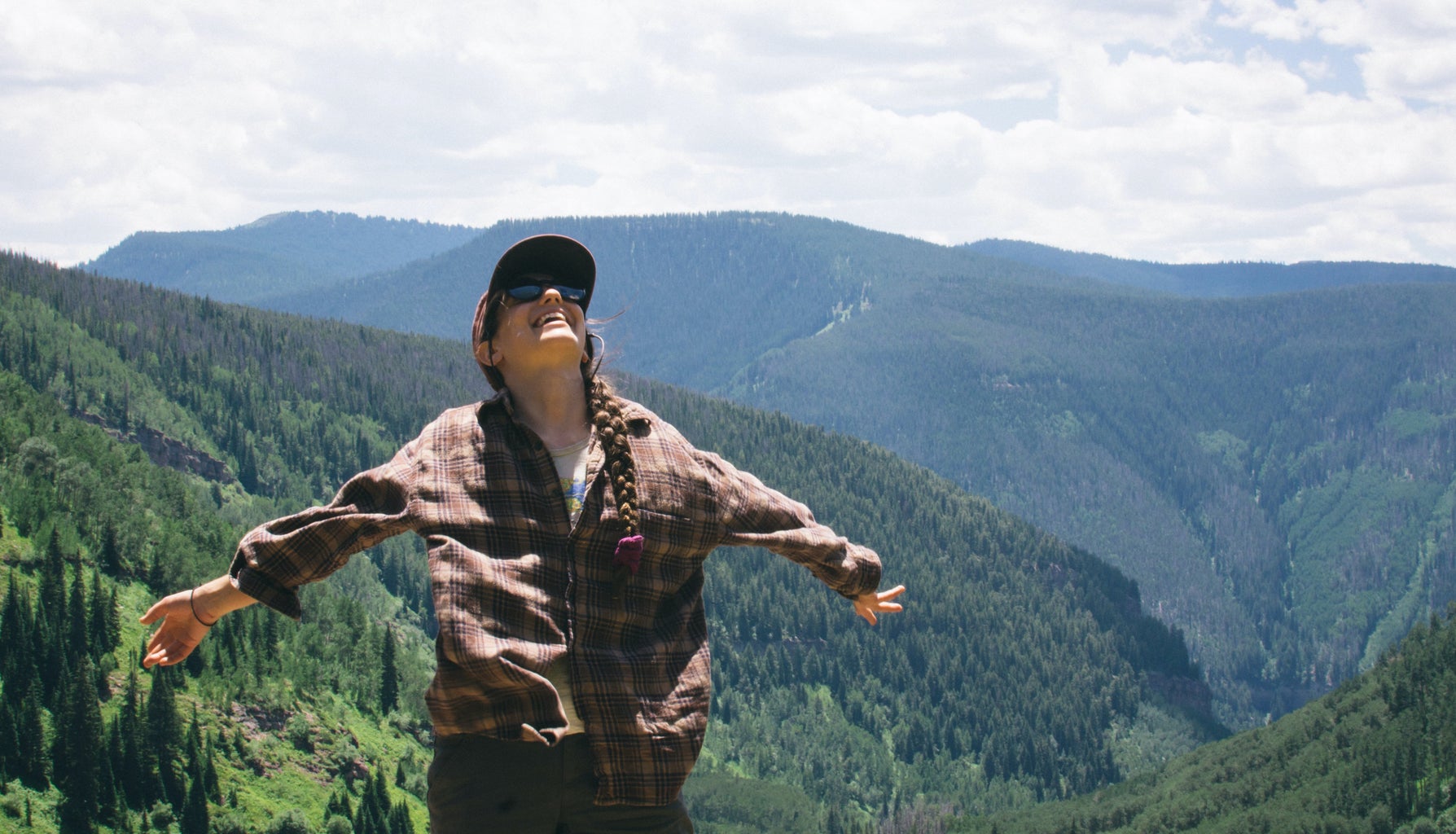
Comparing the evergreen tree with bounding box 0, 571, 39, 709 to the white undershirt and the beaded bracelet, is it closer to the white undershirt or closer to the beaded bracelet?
the beaded bracelet

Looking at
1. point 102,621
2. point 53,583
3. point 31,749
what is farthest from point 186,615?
point 102,621

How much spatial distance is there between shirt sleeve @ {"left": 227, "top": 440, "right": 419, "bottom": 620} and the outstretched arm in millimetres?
156

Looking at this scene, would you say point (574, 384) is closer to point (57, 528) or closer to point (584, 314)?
point (584, 314)

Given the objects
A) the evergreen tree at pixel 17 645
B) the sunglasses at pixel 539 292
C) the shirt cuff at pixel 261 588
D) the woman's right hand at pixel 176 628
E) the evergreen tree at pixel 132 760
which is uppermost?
the sunglasses at pixel 539 292

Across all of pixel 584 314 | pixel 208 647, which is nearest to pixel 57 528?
pixel 208 647

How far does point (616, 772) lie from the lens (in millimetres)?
7586

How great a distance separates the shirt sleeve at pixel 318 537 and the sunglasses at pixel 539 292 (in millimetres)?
1240

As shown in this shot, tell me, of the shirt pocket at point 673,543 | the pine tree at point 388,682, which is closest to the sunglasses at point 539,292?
the shirt pocket at point 673,543

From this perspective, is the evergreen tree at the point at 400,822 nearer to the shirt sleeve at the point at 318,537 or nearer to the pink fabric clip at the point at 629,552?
the shirt sleeve at the point at 318,537

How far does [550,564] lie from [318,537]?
130 centimetres

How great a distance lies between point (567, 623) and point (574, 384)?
1509 mm

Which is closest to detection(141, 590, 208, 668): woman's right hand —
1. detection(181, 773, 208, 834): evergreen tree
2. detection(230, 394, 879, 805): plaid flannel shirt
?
detection(230, 394, 879, 805): plaid flannel shirt

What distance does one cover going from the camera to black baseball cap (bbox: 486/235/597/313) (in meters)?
8.59

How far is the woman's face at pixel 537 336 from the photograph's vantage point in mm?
8352
